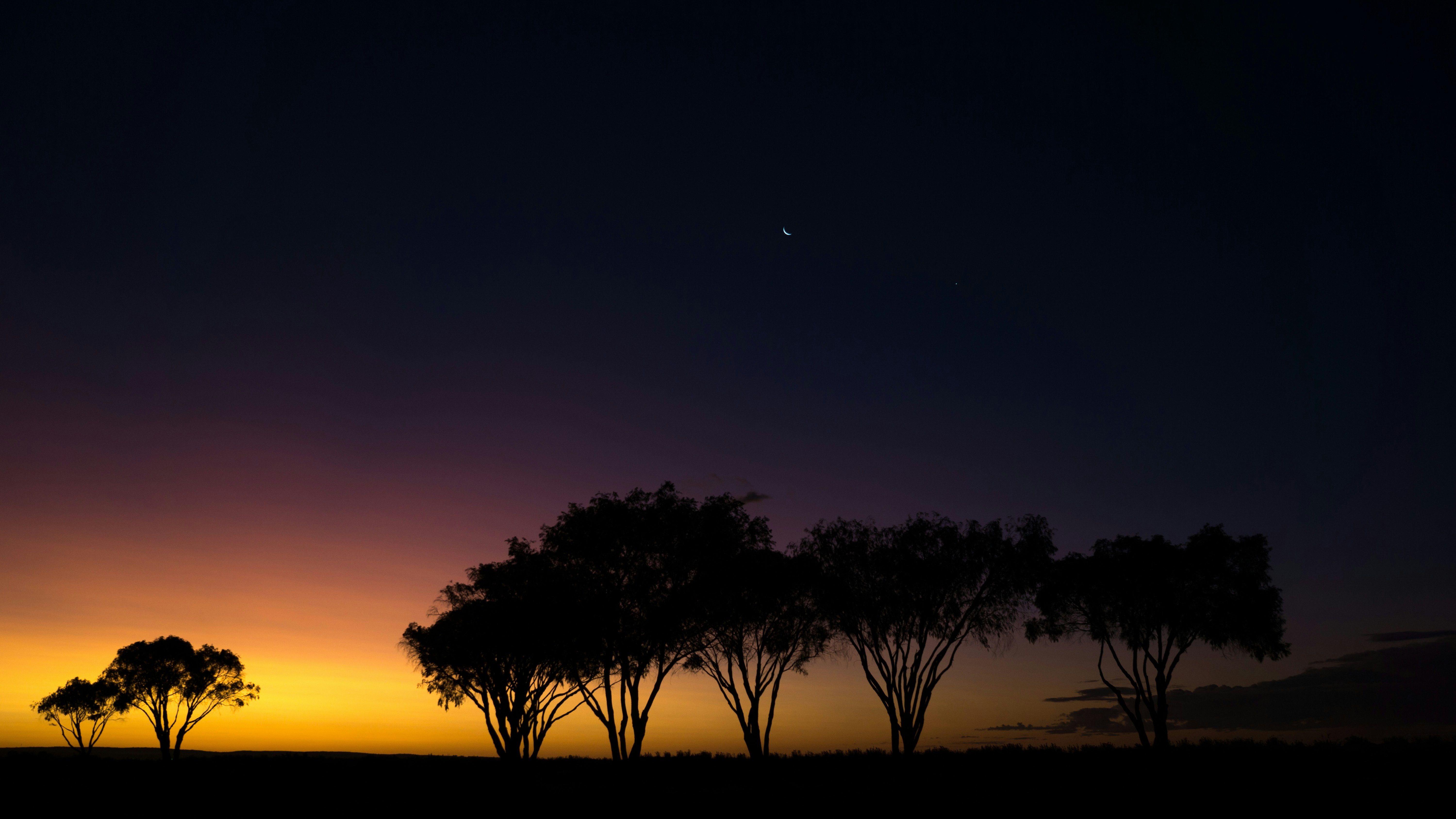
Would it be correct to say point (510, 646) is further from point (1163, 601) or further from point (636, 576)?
point (1163, 601)

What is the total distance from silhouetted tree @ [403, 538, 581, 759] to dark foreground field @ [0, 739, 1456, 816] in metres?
6.65

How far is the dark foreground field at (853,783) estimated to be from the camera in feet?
84.6

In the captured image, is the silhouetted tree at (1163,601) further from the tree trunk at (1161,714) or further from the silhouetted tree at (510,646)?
the silhouetted tree at (510,646)

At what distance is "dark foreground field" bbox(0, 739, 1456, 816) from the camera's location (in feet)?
84.6

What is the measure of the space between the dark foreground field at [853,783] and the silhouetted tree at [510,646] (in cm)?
665

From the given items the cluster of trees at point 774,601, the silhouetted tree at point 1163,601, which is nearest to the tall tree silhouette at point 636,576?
the cluster of trees at point 774,601

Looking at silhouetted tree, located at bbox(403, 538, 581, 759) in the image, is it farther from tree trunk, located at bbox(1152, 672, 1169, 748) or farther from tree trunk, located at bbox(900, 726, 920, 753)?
tree trunk, located at bbox(1152, 672, 1169, 748)

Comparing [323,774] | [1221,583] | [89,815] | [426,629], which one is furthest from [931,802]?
[426,629]

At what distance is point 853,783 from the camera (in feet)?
111

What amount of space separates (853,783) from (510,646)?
2377cm

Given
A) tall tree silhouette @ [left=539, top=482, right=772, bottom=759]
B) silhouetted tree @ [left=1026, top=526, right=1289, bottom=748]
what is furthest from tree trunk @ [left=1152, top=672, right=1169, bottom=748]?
tall tree silhouette @ [left=539, top=482, right=772, bottom=759]

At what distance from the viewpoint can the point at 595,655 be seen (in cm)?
4497

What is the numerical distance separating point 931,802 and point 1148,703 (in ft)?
106

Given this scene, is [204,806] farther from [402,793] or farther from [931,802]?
[931,802]
